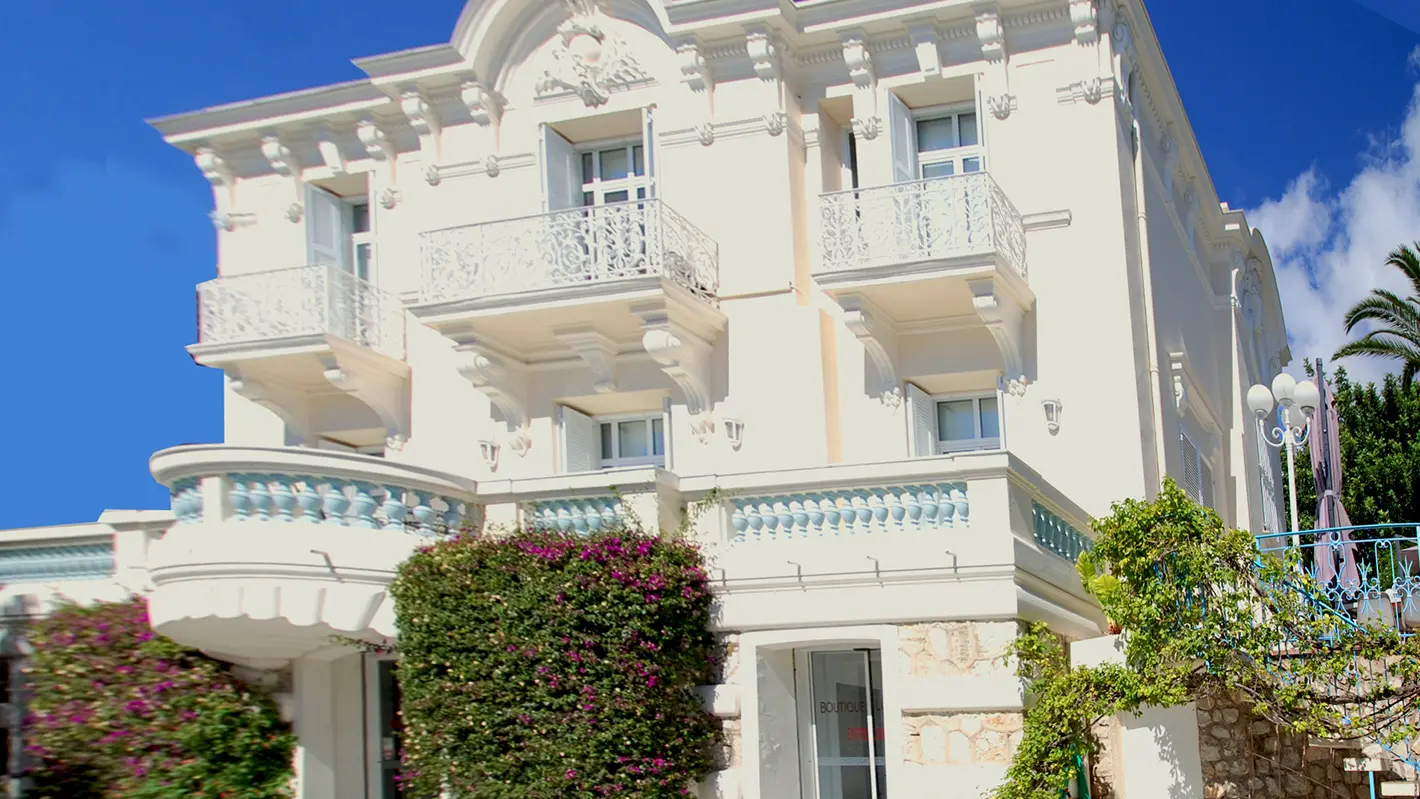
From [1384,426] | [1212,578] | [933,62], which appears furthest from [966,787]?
[1384,426]

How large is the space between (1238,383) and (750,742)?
12983 mm

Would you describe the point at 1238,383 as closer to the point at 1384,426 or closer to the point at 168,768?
the point at 1384,426

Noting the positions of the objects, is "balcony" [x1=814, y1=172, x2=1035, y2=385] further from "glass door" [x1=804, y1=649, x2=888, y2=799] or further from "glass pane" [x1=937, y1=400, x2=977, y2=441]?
"glass door" [x1=804, y1=649, x2=888, y2=799]

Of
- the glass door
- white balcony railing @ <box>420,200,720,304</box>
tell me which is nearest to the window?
white balcony railing @ <box>420,200,720,304</box>

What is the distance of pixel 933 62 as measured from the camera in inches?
630

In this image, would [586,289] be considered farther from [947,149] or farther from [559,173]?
[947,149]

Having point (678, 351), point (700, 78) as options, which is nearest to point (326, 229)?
point (700, 78)

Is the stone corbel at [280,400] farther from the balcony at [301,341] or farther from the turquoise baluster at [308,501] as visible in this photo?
the turquoise baluster at [308,501]

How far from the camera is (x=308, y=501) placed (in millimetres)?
11914

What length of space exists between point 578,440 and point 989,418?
4.38 meters

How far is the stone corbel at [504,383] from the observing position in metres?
16.3

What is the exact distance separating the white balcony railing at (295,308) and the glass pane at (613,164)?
2742 mm

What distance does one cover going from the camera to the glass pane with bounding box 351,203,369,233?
18812 millimetres

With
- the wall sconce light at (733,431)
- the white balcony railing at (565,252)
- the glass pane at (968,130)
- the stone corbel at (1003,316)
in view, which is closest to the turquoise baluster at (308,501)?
the white balcony railing at (565,252)
